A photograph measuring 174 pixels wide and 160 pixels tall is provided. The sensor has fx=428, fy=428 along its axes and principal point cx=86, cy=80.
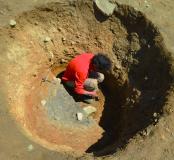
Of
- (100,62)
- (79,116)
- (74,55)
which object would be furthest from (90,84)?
(74,55)

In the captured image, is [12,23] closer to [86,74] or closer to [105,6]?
[86,74]

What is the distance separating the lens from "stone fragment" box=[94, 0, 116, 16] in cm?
848

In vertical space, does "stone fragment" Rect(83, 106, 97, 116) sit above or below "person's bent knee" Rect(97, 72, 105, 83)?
below

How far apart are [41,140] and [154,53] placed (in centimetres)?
269

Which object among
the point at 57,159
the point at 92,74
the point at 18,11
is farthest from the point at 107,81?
the point at 57,159

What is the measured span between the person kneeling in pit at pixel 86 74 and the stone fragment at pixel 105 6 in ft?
3.08

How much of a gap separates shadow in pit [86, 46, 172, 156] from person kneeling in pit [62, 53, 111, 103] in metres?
0.45

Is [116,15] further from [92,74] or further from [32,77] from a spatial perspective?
[32,77]

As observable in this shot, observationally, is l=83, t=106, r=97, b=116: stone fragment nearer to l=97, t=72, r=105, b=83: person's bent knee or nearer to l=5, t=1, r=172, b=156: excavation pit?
l=5, t=1, r=172, b=156: excavation pit

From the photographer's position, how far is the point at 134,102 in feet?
25.9

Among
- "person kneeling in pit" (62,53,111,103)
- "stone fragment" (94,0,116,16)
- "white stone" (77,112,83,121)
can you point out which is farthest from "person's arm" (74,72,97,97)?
"stone fragment" (94,0,116,16)

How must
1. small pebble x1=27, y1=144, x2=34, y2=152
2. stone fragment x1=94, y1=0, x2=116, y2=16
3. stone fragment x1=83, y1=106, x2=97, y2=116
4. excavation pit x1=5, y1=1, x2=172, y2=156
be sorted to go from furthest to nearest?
stone fragment x1=94, y1=0, x2=116, y2=16, stone fragment x1=83, y1=106, x2=97, y2=116, excavation pit x1=5, y1=1, x2=172, y2=156, small pebble x1=27, y1=144, x2=34, y2=152

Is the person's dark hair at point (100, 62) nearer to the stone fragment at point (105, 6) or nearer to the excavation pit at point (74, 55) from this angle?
the excavation pit at point (74, 55)

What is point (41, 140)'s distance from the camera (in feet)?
23.6
